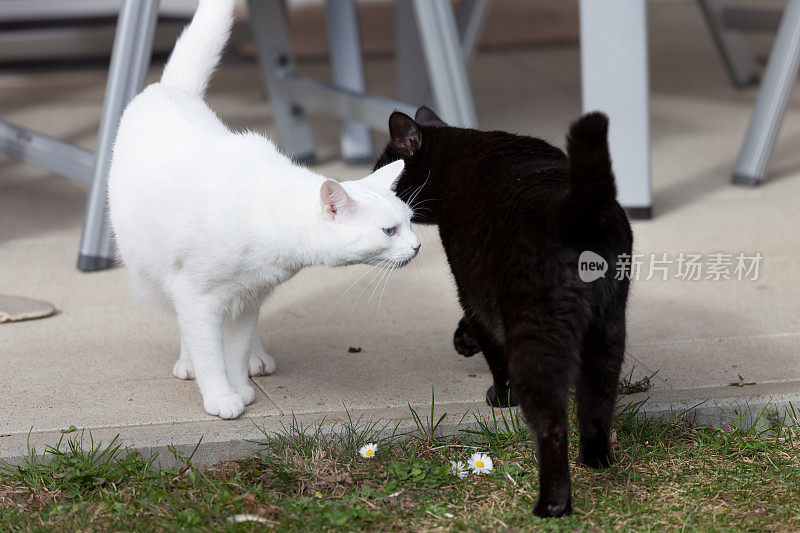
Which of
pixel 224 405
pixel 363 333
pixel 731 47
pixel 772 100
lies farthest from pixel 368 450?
pixel 731 47

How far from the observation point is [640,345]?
303 cm

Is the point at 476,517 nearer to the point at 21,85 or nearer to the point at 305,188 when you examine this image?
the point at 305,188

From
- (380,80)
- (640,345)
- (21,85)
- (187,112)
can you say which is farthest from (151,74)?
(640,345)

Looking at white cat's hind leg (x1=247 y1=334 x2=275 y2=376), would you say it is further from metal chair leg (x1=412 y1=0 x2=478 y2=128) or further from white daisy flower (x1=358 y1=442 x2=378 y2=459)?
metal chair leg (x1=412 y1=0 x2=478 y2=128)

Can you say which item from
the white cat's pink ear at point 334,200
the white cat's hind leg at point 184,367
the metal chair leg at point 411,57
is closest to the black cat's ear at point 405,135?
the white cat's pink ear at point 334,200

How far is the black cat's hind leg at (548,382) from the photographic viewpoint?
202 cm

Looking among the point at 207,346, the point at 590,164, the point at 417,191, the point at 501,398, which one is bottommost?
the point at 501,398

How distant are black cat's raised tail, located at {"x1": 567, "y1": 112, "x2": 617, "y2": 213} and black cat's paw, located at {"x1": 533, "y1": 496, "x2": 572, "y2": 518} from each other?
2.12ft

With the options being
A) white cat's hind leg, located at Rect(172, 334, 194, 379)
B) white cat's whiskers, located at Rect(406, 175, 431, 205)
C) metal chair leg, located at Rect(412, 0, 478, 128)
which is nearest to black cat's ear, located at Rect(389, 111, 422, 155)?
white cat's whiskers, located at Rect(406, 175, 431, 205)

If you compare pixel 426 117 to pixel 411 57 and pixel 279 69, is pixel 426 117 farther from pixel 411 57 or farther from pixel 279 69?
pixel 411 57

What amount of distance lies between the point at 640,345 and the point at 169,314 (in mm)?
1477

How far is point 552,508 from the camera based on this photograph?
2088 mm

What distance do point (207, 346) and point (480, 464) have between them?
0.78m

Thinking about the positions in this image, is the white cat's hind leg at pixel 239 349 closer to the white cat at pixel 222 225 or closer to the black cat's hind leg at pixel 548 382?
the white cat at pixel 222 225
